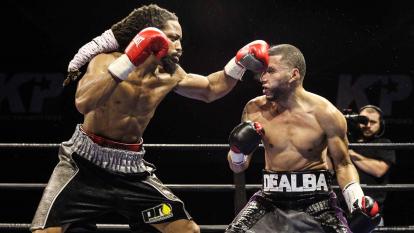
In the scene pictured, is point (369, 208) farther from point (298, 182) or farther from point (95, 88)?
point (95, 88)

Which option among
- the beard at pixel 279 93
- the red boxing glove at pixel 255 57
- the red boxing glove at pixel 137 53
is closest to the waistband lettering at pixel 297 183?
the beard at pixel 279 93

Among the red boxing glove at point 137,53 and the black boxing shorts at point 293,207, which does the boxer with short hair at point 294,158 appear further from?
the red boxing glove at point 137,53

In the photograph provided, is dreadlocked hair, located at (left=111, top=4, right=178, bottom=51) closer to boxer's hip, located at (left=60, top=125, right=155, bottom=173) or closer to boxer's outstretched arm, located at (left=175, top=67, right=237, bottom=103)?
boxer's outstretched arm, located at (left=175, top=67, right=237, bottom=103)

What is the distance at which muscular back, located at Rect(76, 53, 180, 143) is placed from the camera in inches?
93.7

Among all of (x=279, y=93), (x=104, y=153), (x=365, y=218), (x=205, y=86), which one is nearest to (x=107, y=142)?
(x=104, y=153)

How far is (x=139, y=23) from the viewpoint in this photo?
8.50 feet

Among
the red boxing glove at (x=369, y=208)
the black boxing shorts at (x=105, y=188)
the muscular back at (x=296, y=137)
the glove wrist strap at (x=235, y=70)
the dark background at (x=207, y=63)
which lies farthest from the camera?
the dark background at (x=207, y=63)

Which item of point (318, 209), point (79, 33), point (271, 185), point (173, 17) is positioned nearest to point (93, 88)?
point (173, 17)

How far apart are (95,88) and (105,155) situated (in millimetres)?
273

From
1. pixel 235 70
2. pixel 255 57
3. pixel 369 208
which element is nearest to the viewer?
pixel 369 208

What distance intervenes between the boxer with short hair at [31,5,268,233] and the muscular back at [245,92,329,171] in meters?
0.21

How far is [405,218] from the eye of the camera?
525 centimetres

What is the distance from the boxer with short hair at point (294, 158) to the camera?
2.37 metres

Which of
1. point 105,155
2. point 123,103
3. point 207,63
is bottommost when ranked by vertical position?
point 105,155
